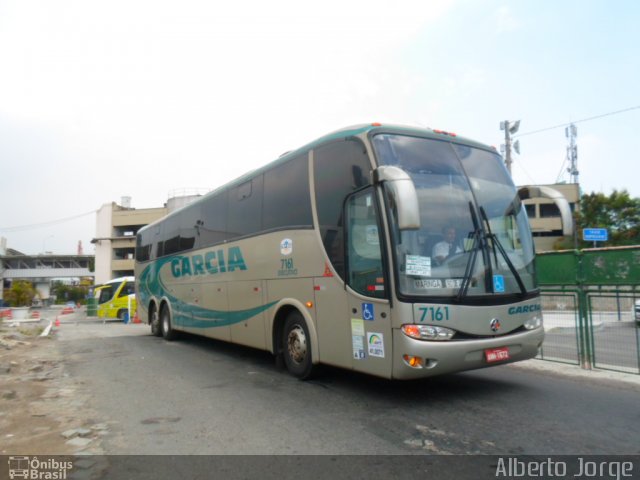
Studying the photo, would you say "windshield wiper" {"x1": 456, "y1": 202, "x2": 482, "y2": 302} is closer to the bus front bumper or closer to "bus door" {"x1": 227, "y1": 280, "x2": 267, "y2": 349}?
the bus front bumper

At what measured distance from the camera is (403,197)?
15.4 feet

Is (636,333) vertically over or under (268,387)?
over

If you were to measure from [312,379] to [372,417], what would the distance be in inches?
79.8

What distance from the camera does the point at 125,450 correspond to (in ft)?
14.5

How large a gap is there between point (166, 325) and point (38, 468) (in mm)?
10240

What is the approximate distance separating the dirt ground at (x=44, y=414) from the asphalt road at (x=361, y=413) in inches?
8.8

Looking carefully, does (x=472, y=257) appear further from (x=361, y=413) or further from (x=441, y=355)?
(x=361, y=413)

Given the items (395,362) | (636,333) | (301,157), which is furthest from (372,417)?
(636,333)

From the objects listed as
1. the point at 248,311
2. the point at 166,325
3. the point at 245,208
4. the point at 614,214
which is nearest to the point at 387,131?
the point at 245,208

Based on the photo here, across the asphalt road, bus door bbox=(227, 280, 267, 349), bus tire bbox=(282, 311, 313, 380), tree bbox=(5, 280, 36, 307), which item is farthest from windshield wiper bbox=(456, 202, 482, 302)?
tree bbox=(5, 280, 36, 307)

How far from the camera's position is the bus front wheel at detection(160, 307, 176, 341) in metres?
13.6

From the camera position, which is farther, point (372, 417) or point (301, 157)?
point (301, 157)

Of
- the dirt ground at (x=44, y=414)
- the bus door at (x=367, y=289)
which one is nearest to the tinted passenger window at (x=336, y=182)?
the bus door at (x=367, y=289)

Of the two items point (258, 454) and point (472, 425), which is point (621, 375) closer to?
point (472, 425)
